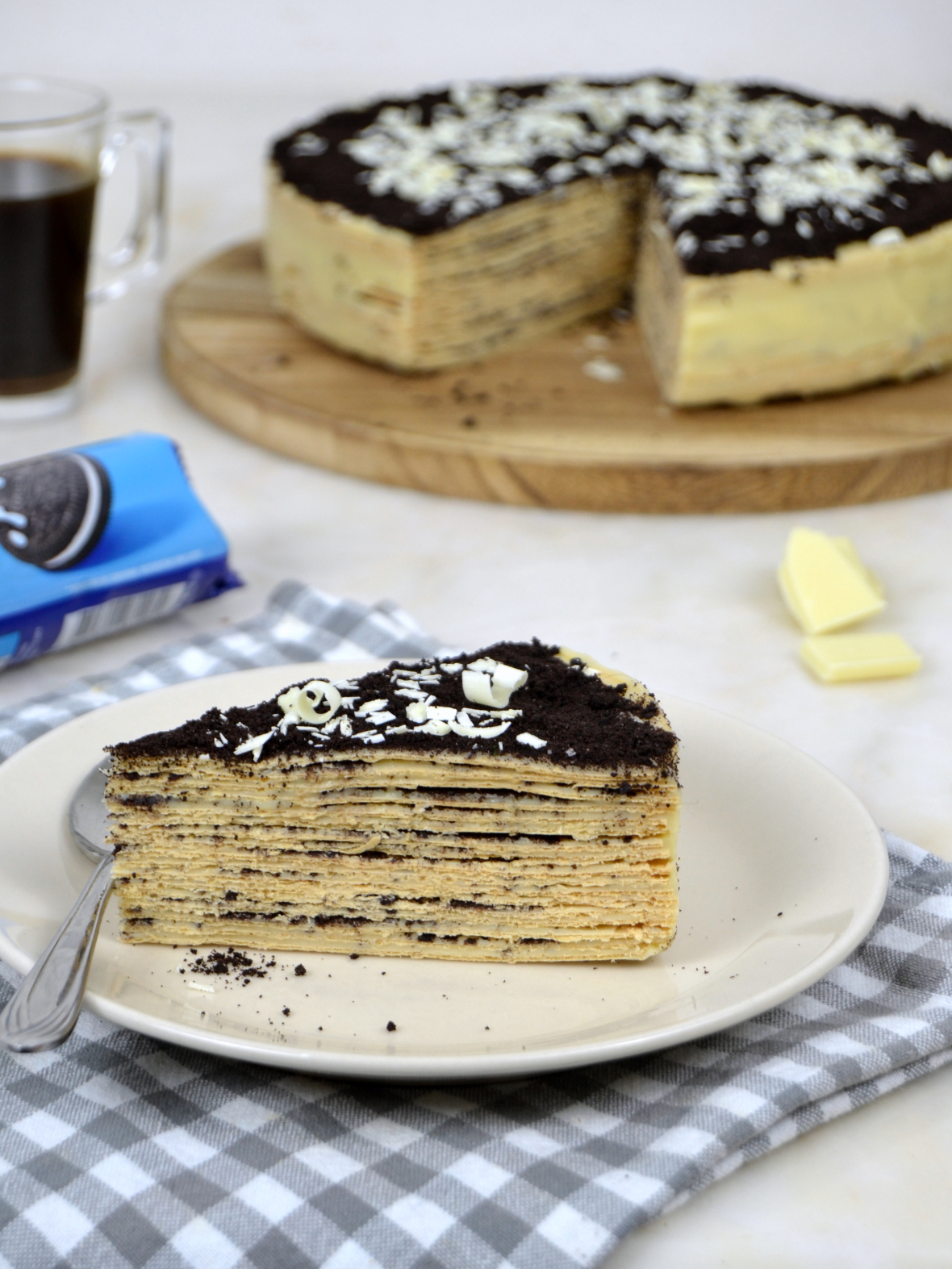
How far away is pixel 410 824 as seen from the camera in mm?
1765

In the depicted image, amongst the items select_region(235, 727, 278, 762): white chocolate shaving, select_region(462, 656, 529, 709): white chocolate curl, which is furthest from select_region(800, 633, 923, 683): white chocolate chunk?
select_region(235, 727, 278, 762): white chocolate shaving

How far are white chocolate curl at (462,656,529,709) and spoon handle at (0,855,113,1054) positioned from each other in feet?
1.59

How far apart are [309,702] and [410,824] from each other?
189 mm

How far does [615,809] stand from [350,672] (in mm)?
513

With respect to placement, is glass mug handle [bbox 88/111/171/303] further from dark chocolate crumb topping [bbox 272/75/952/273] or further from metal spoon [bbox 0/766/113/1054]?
metal spoon [bbox 0/766/113/1054]

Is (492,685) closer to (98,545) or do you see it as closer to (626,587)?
(98,545)

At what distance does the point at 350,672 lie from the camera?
6.82 feet

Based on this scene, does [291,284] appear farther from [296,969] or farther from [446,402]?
[296,969]

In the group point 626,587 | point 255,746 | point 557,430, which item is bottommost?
point 626,587

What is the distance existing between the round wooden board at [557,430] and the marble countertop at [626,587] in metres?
0.05

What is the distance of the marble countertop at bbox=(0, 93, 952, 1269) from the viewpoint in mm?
2289

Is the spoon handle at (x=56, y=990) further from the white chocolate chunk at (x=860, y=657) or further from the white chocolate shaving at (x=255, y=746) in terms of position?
the white chocolate chunk at (x=860, y=657)

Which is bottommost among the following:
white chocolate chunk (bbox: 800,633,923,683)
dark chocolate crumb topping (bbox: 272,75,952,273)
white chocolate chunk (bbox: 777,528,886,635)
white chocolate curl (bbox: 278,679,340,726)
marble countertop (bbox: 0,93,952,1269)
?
marble countertop (bbox: 0,93,952,1269)

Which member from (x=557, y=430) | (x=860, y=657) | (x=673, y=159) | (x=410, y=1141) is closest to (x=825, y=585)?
(x=860, y=657)
